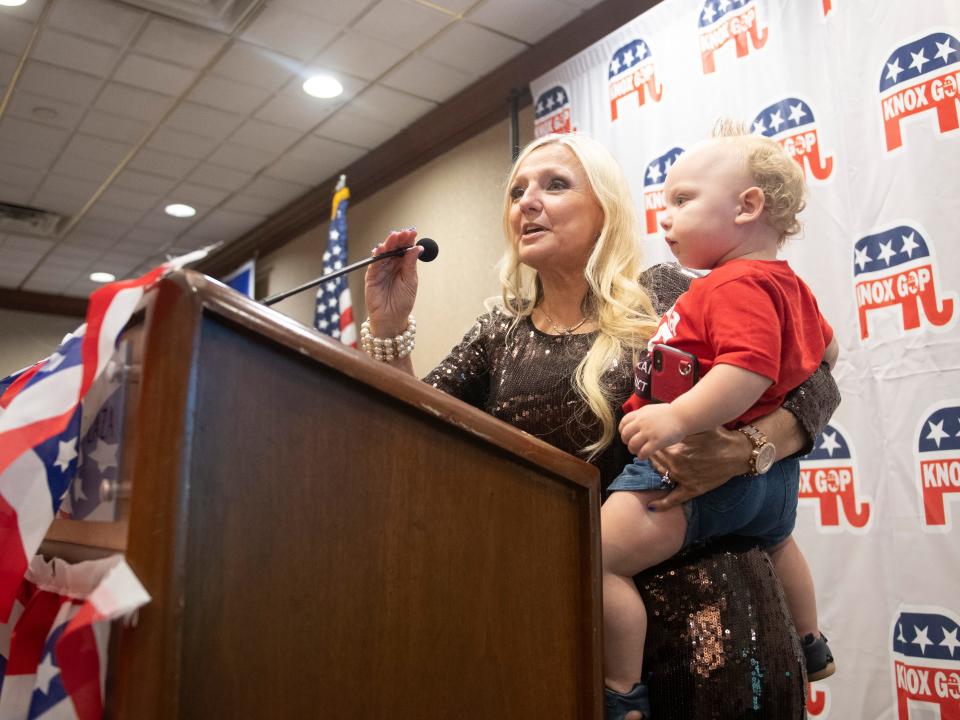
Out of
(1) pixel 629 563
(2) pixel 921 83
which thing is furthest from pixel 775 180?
(2) pixel 921 83

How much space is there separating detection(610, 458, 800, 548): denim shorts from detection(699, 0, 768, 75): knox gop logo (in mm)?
2231

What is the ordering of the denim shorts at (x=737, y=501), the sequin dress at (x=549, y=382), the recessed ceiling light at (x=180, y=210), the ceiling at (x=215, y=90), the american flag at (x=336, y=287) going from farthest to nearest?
the recessed ceiling light at (x=180, y=210) < the american flag at (x=336, y=287) < the ceiling at (x=215, y=90) < the sequin dress at (x=549, y=382) < the denim shorts at (x=737, y=501)

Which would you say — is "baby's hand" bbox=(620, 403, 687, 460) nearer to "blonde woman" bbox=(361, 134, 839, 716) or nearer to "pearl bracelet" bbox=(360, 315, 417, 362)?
"blonde woman" bbox=(361, 134, 839, 716)

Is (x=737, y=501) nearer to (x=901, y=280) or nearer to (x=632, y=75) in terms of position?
(x=901, y=280)

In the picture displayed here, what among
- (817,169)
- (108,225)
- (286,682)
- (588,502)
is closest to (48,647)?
(286,682)

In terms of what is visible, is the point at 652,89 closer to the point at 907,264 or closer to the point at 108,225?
the point at 907,264

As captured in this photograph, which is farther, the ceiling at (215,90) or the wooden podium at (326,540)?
the ceiling at (215,90)

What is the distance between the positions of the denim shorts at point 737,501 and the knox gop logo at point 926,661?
133cm

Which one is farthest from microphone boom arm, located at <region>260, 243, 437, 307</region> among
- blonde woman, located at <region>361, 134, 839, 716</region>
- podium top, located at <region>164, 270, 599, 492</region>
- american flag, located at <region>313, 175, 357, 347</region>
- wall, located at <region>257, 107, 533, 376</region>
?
american flag, located at <region>313, 175, 357, 347</region>

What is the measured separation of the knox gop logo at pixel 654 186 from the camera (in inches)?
125

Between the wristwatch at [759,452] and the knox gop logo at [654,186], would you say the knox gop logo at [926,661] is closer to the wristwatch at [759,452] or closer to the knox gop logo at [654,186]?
the wristwatch at [759,452]

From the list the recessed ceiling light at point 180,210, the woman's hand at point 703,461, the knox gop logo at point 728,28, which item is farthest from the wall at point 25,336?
the woman's hand at point 703,461

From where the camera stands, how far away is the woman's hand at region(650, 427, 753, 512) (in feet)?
3.49

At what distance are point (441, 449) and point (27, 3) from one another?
4.17 meters
